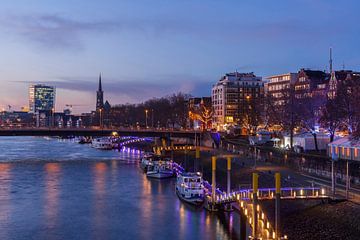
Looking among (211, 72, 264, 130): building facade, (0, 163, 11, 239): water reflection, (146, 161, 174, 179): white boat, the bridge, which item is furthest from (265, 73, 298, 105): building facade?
(0, 163, 11, 239): water reflection

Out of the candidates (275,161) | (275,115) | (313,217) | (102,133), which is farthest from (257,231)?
(102,133)

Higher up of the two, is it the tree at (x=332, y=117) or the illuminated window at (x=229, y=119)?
the illuminated window at (x=229, y=119)

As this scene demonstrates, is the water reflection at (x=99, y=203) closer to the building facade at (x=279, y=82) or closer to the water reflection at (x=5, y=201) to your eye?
the water reflection at (x=5, y=201)

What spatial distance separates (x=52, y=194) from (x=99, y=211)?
1079 cm

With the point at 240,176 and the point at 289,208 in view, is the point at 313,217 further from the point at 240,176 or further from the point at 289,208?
the point at 240,176

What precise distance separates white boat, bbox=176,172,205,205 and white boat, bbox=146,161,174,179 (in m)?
17.2

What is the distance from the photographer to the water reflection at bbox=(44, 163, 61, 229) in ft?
143

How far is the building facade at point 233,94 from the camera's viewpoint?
6563 inches

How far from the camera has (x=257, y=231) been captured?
34.7 metres

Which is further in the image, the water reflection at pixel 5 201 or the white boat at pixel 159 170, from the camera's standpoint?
the white boat at pixel 159 170

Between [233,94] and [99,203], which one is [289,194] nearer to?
[99,203]

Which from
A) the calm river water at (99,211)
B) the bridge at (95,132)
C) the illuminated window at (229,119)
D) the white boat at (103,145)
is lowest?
the calm river water at (99,211)

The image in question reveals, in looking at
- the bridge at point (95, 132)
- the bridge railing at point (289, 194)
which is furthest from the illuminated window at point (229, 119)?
the bridge railing at point (289, 194)

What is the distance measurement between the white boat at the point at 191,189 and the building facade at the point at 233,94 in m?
111
